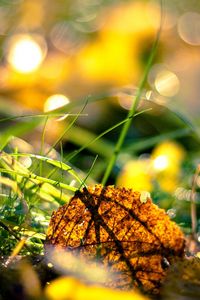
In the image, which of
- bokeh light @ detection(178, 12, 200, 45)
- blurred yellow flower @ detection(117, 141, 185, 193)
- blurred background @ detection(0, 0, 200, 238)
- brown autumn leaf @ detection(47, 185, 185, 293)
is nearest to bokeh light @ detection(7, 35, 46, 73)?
blurred background @ detection(0, 0, 200, 238)

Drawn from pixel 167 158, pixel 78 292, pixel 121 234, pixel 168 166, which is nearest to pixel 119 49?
pixel 167 158

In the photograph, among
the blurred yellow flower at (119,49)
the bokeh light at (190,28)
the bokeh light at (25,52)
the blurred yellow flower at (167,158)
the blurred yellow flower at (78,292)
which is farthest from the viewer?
the bokeh light at (190,28)

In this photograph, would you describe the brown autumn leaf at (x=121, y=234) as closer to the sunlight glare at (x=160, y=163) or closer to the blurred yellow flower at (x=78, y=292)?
the blurred yellow flower at (x=78, y=292)

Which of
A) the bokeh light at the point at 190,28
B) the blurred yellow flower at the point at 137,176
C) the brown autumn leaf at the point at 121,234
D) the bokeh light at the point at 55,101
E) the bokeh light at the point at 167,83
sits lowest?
the brown autumn leaf at the point at 121,234

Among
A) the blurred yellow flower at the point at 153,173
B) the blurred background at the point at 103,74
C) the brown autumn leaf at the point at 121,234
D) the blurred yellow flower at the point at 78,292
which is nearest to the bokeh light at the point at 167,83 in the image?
the blurred background at the point at 103,74

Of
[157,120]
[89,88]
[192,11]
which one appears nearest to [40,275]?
[157,120]

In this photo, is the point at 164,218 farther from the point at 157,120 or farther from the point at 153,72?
the point at 153,72
